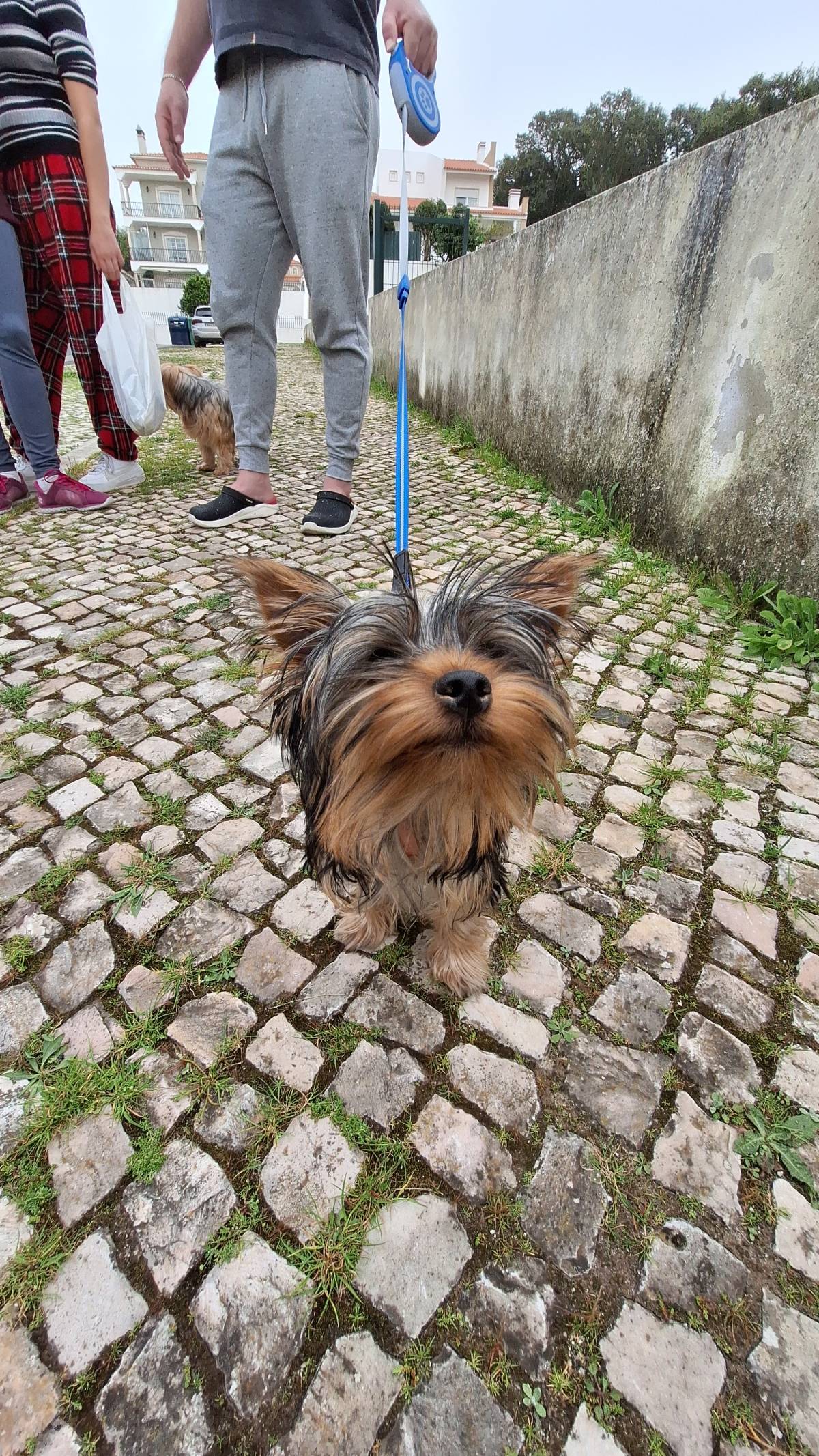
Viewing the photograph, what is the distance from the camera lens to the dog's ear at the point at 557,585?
181 cm

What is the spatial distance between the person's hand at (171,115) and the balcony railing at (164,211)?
248 ft

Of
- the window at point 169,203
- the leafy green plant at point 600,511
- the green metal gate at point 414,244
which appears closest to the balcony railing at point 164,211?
the window at point 169,203

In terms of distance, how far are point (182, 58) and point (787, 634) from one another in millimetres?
5741

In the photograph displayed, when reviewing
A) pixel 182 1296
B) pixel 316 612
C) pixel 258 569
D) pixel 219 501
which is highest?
pixel 258 569

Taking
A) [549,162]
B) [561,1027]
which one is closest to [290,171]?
[561,1027]

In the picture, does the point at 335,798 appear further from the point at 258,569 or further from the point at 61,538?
the point at 61,538

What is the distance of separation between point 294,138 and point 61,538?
3258mm

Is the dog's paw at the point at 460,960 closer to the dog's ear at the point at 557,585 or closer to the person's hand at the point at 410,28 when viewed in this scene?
the dog's ear at the point at 557,585

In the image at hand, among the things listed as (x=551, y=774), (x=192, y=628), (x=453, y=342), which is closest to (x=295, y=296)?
(x=453, y=342)

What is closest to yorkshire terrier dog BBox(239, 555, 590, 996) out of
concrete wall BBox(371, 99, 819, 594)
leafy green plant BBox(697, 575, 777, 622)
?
leafy green plant BBox(697, 575, 777, 622)

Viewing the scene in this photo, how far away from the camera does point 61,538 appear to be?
5.34 metres

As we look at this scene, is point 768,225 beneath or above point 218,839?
above

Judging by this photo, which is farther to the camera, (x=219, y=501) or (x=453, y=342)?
(x=453, y=342)

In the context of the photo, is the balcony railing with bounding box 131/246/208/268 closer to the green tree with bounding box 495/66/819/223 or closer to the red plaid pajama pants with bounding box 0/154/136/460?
the green tree with bounding box 495/66/819/223
